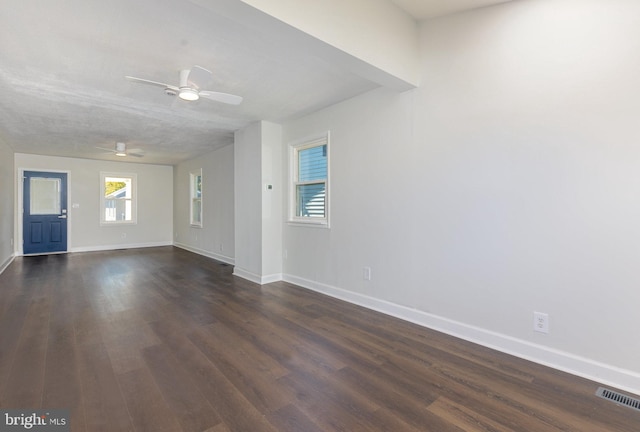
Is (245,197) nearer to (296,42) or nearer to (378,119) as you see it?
(378,119)

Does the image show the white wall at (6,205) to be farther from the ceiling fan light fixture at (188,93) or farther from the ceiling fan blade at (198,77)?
the ceiling fan blade at (198,77)

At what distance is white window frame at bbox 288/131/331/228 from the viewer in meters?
4.09

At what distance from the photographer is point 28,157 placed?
734 cm

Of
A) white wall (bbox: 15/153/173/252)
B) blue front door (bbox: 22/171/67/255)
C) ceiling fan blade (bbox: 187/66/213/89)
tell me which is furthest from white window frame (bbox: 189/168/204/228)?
ceiling fan blade (bbox: 187/66/213/89)

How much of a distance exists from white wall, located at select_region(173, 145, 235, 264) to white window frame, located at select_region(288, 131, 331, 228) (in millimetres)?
2150

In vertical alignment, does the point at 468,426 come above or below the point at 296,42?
below

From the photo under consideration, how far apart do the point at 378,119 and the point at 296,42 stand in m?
1.54

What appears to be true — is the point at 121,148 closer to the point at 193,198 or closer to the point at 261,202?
the point at 193,198

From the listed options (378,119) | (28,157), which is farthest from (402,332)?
(28,157)

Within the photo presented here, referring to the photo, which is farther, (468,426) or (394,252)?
(394,252)

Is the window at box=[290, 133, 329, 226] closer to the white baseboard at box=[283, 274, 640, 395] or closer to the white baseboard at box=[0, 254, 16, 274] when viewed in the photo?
the white baseboard at box=[283, 274, 640, 395]

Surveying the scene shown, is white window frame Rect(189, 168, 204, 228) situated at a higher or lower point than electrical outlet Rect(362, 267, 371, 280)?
higher

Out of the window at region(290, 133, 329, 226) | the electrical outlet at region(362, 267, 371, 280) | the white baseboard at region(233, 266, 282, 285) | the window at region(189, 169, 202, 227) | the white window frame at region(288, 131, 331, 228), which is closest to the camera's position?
the electrical outlet at region(362, 267, 371, 280)

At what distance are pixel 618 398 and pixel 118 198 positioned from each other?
10.3 metres
